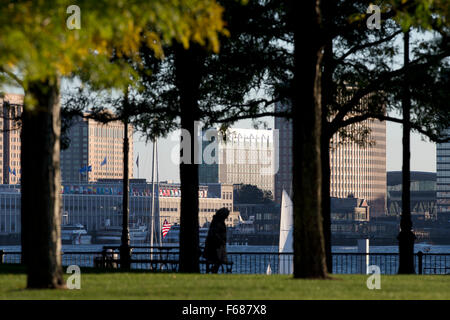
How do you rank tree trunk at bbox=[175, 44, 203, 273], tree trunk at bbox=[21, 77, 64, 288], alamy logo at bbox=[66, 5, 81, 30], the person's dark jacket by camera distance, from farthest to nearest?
tree trunk at bbox=[175, 44, 203, 273]
the person's dark jacket
tree trunk at bbox=[21, 77, 64, 288]
alamy logo at bbox=[66, 5, 81, 30]

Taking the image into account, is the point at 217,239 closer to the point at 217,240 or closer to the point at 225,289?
the point at 217,240

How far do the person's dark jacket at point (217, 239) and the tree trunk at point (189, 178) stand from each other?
0.35 m

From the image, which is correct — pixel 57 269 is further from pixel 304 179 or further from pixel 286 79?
pixel 286 79

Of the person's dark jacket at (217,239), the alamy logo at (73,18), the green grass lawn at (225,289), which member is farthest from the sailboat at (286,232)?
the alamy logo at (73,18)

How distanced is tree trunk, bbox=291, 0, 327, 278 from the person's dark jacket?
7498mm

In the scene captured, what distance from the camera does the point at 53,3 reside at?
10.7 meters

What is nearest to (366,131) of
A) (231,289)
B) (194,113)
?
(194,113)

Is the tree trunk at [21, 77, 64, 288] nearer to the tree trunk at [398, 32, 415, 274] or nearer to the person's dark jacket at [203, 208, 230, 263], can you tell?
the person's dark jacket at [203, 208, 230, 263]

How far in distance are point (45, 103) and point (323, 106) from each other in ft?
42.1

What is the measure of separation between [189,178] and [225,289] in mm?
9556

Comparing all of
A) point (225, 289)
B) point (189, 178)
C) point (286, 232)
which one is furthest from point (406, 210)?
point (286, 232)

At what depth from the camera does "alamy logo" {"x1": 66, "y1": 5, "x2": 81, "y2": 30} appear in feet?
37.4

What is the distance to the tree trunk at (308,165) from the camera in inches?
611

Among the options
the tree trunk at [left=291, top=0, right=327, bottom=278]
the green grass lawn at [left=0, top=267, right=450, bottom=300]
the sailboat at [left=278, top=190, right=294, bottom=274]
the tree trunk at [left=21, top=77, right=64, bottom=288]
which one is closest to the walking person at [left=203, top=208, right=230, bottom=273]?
the green grass lawn at [left=0, top=267, right=450, bottom=300]
